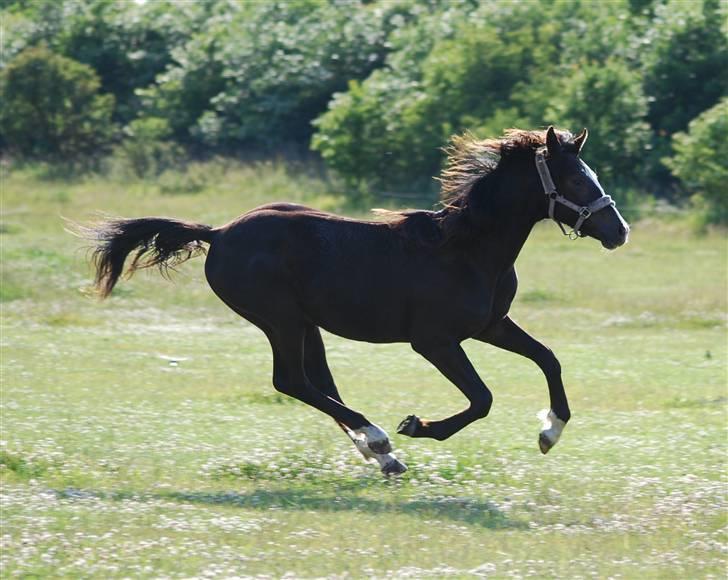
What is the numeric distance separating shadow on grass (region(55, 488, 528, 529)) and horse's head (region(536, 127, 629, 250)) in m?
2.29

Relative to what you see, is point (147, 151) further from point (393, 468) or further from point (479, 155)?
point (393, 468)

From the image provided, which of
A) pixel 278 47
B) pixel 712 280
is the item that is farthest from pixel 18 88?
pixel 712 280

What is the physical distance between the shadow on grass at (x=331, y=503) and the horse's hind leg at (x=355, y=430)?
64 centimetres

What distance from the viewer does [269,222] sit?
11.4m

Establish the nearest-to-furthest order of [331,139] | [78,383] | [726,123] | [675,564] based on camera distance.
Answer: [675,564] → [78,383] → [726,123] → [331,139]

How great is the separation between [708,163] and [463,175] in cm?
2785

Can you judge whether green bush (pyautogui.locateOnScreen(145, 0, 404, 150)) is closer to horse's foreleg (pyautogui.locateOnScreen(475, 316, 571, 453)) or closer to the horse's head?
horse's foreleg (pyautogui.locateOnScreen(475, 316, 571, 453))

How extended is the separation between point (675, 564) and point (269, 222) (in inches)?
178

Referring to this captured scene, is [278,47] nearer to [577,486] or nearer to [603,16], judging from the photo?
[603,16]

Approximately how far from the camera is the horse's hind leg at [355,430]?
10.9 m

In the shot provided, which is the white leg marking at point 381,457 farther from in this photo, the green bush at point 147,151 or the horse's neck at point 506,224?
the green bush at point 147,151

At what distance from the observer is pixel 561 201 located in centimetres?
1079

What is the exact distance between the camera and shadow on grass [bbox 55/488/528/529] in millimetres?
9758

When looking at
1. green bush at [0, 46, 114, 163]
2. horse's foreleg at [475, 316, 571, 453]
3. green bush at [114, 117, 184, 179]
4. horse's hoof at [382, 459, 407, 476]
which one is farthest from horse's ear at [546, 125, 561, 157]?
green bush at [0, 46, 114, 163]
